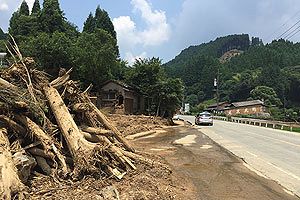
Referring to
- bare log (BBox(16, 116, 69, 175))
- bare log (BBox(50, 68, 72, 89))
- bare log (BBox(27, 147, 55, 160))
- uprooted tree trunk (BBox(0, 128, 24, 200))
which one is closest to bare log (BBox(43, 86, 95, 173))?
bare log (BBox(16, 116, 69, 175))

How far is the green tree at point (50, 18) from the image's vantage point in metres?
59.3

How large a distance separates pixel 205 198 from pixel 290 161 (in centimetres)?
795

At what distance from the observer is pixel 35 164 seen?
30.2ft

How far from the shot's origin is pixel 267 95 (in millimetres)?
106062

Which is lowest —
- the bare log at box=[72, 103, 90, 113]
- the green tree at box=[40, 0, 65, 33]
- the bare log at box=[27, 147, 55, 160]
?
the bare log at box=[27, 147, 55, 160]

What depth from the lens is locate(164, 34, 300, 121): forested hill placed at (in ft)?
366

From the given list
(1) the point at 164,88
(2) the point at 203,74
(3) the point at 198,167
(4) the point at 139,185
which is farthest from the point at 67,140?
(2) the point at 203,74

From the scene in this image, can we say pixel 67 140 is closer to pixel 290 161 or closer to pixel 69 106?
pixel 69 106

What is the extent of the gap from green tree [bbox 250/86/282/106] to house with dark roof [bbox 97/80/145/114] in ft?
227

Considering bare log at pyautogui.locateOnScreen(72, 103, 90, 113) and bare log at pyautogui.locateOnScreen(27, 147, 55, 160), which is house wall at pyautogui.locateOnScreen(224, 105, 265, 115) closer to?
bare log at pyautogui.locateOnScreen(72, 103, 90, 113)

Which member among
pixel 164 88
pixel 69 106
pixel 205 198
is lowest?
pixel 205 198

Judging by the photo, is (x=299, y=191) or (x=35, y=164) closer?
(x=35, y=164)

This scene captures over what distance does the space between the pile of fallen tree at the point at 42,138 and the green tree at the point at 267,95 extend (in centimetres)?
9756

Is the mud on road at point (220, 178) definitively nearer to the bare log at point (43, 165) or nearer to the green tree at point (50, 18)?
the bare log at point (43, 165)
